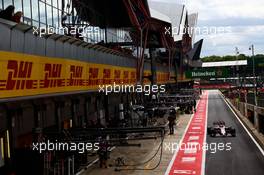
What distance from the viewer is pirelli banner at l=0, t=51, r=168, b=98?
19000mm

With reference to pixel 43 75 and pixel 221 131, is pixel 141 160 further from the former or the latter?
pixel 221 131

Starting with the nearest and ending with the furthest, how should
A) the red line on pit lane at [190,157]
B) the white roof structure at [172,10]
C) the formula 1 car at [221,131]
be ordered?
1. the red line on pit lane at [190,157]
2. the formula 1 car at [221,131]
3. the white roof structure at [172,10]

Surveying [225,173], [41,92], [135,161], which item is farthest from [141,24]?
[41,92]

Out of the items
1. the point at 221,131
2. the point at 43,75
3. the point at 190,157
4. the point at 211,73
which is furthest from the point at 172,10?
the point at 43,75

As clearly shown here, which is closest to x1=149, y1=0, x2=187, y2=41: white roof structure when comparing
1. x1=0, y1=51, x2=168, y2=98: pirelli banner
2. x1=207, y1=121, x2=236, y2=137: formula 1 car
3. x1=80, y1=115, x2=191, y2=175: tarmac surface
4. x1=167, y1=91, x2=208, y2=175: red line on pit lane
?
x1=167, y1=91, x2=208, y2=175: red line on pit lane

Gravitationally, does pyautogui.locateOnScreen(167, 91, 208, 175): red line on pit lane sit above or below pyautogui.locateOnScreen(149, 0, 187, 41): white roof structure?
below

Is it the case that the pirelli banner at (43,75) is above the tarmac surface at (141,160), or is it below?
above

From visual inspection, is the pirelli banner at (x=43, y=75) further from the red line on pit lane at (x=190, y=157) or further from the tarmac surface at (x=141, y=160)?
the red line on pit lane at (x=190, y=157)

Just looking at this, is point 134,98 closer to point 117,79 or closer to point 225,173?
point 117,79

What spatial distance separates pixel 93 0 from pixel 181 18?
8469cm

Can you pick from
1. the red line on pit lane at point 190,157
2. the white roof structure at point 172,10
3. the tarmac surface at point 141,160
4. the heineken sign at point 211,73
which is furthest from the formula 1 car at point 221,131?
the heineken sign at point 211,73

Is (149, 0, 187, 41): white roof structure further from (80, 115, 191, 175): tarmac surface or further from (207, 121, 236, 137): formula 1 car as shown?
(80, 115, 191, 175): tarmac surface

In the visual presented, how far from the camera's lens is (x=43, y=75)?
898 inches

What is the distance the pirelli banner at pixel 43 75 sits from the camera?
19000 millimetres
